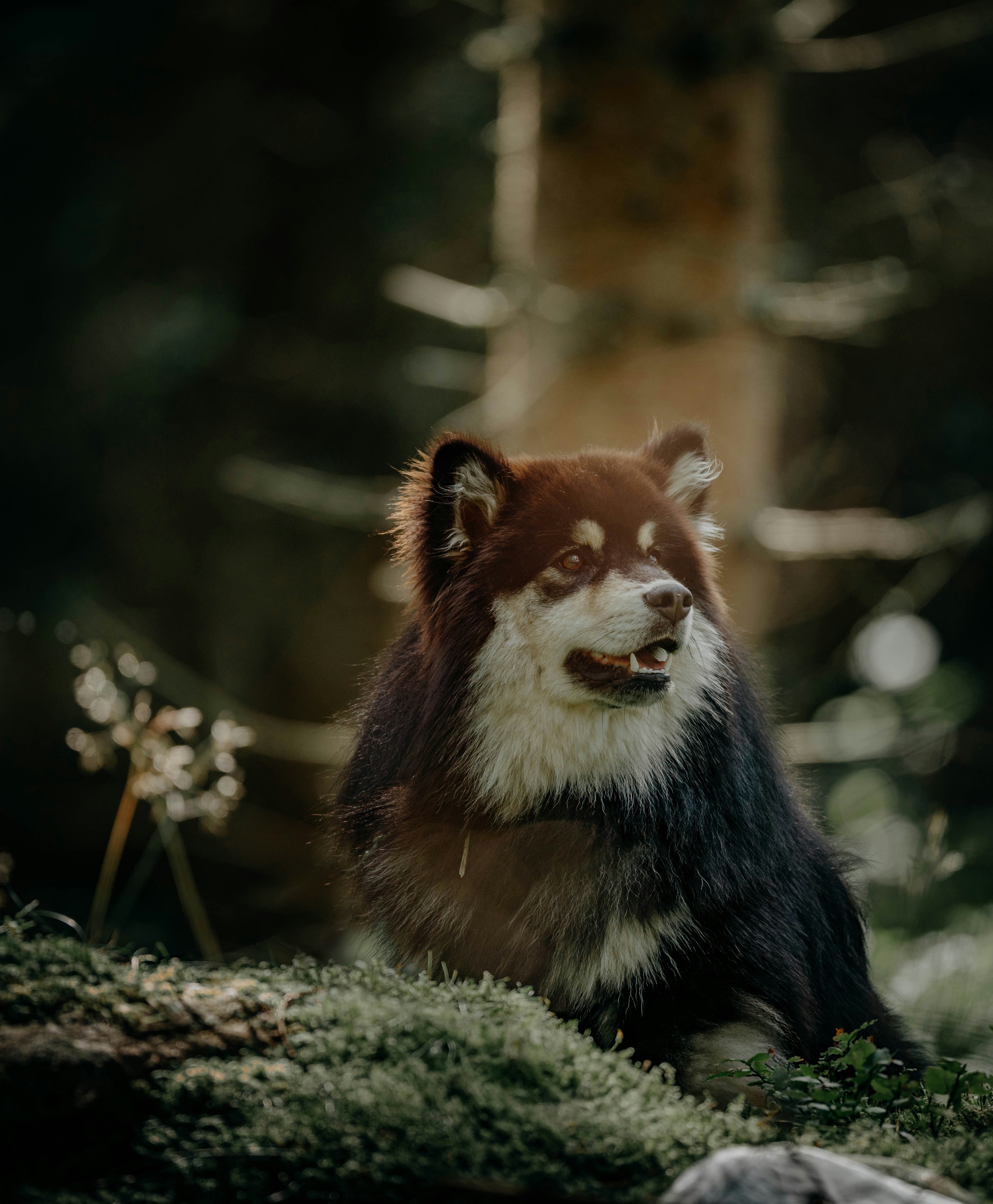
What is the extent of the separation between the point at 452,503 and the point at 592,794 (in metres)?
0.93

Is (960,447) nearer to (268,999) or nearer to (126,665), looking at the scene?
(126,665)

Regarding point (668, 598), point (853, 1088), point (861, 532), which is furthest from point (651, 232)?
point (853, 1088)

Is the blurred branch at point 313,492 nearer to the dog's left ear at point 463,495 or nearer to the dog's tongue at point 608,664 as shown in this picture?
the dog's left ear at point 463,495

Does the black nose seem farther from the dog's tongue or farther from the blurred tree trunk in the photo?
the blurred tree trunk

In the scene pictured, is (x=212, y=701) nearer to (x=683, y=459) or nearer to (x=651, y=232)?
(x=651, y=232)

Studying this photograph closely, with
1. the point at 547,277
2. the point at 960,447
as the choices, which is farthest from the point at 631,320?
the point at 960,447

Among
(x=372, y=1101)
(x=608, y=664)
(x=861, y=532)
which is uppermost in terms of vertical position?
(x=861, y=532)

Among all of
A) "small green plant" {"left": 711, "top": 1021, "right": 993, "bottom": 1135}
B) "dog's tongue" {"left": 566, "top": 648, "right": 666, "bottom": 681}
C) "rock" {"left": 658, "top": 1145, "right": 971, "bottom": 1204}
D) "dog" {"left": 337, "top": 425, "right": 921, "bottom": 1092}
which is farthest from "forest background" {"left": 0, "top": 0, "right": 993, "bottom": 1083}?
"rock" {"left": 658, "top": 1145, "right": 971, "bottom": 1204}

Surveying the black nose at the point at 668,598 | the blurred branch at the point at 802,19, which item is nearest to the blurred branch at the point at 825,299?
the blurred branch at the point at 802,19

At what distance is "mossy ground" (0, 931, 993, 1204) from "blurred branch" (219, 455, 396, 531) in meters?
3.03

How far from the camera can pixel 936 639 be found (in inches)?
318

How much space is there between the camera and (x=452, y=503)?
9.46 ft

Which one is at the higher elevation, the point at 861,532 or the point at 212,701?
the point at 861,532

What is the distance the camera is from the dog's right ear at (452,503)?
2.86 metres
